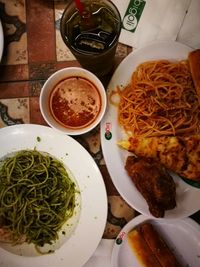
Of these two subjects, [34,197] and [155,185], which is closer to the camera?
[155,185]

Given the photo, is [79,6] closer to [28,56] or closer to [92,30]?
[92,30]

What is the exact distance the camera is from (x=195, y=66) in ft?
4.29

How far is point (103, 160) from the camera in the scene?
142 centimetres

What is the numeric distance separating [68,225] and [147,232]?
0.90 feet

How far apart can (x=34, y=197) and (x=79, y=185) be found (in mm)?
182

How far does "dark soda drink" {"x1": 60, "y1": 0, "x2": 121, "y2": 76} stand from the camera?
48.9 inches

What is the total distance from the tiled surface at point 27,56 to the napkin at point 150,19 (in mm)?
230

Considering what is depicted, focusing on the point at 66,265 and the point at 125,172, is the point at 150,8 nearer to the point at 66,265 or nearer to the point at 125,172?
the point at 125,172

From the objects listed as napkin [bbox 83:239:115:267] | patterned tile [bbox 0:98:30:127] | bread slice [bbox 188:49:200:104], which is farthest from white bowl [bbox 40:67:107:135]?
napkin [bbox 83:239:115:267]

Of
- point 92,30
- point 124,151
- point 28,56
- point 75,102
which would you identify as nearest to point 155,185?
point 124,151

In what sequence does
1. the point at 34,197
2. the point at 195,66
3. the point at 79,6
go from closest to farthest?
the point at 79,6, the point at 195,66, the point at 34,197

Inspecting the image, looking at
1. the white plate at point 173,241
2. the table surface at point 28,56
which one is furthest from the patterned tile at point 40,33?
the white plate at point 173,241

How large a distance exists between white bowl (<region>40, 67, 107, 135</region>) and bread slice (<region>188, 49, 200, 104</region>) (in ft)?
0.99

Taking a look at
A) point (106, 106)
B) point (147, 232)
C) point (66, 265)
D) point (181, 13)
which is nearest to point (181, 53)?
point (181, 13)
